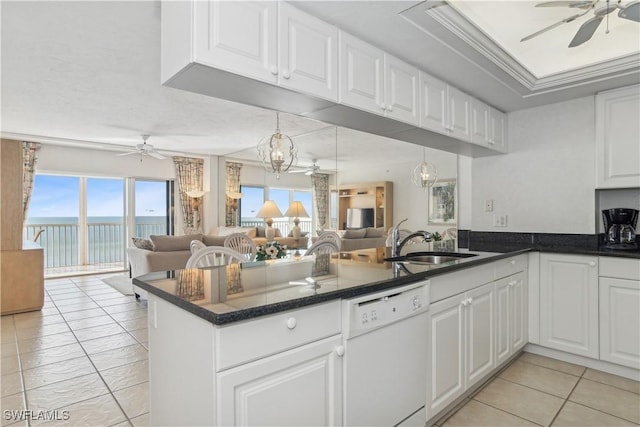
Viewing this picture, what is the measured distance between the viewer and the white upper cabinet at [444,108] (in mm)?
2432

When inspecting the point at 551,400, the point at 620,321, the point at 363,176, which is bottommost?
the point at 551,400

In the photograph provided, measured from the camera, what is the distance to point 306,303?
4.17 ft

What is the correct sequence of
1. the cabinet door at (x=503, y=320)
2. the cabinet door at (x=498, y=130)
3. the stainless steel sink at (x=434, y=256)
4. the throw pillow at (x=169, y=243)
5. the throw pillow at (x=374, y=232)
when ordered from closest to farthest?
1. the cabinet door at (x=503, y=320)
2. the stainless steel sink at (x=434, y=256)
3. the cabinet door at (x=498, y=130)
4. the throw pillow at (x=374, y=232)
5. the throw pillow at (x=169, y=243)

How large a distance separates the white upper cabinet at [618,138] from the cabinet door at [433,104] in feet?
4.65

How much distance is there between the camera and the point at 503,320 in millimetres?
2594

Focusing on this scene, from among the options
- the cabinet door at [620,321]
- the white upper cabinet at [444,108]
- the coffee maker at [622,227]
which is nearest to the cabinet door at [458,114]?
the white upper cabinet at [444,108]

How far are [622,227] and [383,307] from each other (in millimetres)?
2542

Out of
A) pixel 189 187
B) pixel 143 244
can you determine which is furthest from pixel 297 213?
pixel 189 187

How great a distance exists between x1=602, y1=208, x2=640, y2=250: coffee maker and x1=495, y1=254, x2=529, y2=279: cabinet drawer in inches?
26.3

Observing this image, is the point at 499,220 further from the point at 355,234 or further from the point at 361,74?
the point at 361,74

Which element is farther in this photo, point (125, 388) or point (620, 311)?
point (620, 311)

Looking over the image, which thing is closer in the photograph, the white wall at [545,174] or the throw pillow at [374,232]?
the white wall at [545,174]

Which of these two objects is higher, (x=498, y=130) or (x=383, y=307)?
(x=498, y=130)

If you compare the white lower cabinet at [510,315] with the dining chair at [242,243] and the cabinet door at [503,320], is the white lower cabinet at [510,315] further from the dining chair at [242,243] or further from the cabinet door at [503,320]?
the dining chair at [242,243]
